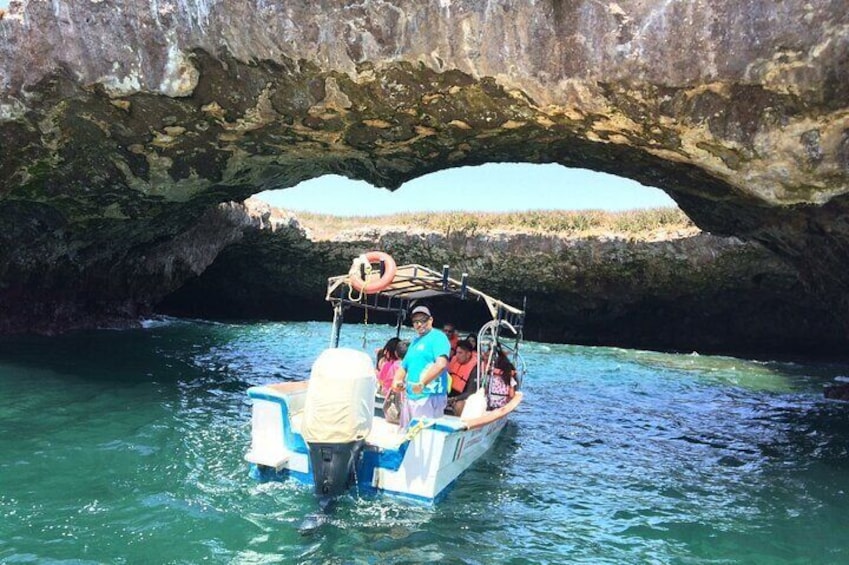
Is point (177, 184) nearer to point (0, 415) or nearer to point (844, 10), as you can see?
point (0, 415)

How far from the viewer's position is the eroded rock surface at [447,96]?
7.93 metres

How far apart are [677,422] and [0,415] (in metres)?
12.3

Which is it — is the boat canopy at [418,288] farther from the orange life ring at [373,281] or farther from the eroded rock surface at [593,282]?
the eroded rock surface at [593,282]

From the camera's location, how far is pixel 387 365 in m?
10.4

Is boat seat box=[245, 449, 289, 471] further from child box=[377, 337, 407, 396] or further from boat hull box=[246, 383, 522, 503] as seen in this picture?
child box=[377, 337, 407, 396]

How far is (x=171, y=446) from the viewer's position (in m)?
8.82

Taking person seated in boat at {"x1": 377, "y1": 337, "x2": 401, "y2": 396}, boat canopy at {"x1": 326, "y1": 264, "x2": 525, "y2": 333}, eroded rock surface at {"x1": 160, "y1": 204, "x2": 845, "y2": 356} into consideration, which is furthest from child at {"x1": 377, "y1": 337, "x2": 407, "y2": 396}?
eroded rock surface at {"x1": 160, "y1": 204, "x2": 845, "y2": 356}

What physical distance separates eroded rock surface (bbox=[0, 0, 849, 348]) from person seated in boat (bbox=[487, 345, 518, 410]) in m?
4.06

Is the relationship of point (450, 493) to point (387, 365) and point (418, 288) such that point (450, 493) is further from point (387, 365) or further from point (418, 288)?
point (418, 288)

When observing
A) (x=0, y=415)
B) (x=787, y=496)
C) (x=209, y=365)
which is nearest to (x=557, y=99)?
(x=787, y=496)

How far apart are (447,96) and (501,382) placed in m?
5.01

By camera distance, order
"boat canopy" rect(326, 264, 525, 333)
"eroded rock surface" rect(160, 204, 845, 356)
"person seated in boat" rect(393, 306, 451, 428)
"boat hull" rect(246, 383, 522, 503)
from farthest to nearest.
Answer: "eroded rock surface" rect(160, 204, 845, 356)
"boat canopy" rect(326, 264, 525, 333)
"person seated in boat" rect(393, 306, 451, 428)
"boat hull" rect(246, 383, 522, 503)

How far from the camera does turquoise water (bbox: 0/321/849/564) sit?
6102 mm

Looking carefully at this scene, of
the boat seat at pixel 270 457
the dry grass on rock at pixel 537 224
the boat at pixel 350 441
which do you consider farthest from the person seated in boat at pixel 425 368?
A: the dry grass on rock at pixel 537 224
